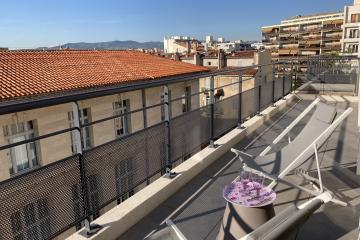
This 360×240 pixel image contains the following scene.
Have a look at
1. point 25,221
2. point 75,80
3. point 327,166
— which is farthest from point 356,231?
point 75,80

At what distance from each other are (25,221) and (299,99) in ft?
27.8

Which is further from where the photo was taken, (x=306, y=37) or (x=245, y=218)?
(x=306, y=37)

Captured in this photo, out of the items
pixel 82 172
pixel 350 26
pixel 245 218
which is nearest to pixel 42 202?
pixel 82 172

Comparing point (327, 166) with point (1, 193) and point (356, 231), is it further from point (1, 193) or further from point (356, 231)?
point (1, 193)

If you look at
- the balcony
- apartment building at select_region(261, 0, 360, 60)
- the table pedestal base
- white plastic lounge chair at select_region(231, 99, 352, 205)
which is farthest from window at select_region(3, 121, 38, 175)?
apartment building at select_region(261, 0, 360, 60)

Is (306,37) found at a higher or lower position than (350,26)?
lower

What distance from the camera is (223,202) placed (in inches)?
127

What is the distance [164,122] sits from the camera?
11.5 ft

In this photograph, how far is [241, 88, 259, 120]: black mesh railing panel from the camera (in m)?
6.02

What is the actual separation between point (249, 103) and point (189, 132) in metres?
2.54

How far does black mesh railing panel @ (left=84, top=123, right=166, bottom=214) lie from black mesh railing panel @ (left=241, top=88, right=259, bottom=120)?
283 cm

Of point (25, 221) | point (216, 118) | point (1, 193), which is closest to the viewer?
point (1, 193)

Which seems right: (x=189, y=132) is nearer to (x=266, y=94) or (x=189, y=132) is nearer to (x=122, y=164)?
(x=122, y=164)

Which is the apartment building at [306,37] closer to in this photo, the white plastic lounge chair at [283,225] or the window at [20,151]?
the window at [20,151]
